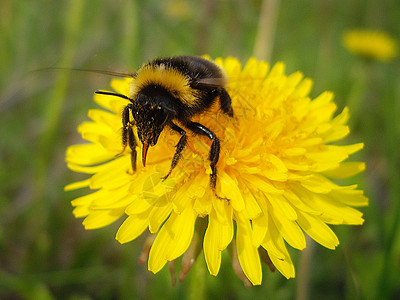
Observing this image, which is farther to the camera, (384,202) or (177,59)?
(384,202)

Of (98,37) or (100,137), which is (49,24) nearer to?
(98,37)

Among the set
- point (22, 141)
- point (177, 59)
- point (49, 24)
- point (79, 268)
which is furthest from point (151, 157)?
point (49, 24)

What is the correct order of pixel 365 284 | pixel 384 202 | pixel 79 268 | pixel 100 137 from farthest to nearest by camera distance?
pixel 384 202 < pixel 79 268 < pixel 365 284 < pixel 100 137

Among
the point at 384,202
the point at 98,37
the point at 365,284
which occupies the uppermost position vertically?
the point at 98,37

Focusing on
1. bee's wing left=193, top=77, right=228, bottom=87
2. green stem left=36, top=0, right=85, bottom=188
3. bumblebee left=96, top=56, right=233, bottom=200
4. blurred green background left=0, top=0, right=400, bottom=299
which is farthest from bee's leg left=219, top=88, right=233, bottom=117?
green stem left=36, top=0, right=85, bottom=188

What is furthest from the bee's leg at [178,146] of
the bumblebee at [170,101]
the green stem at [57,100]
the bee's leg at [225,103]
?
the green stem at [57,100]

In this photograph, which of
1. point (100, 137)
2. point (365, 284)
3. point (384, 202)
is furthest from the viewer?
point (384, 202)

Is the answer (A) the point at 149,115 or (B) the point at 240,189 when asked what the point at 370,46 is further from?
(A) the point at 149,115
